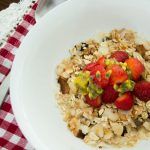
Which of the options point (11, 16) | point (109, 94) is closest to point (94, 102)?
point (109, 94)

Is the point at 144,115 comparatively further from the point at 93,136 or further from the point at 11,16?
the point at 11,16

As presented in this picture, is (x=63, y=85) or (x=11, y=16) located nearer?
(x=63, y=85)

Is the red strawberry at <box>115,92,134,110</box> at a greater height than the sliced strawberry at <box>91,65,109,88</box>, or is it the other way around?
the sliced strawberry at <box>91,65,109,88</box>

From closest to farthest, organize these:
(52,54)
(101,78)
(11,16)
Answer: (101,78) → (52,54) → (11,16)

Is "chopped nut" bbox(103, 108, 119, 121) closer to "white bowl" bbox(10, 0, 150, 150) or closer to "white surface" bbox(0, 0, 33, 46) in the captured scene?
"white bowl" bbox(10, 0, 150, 150)

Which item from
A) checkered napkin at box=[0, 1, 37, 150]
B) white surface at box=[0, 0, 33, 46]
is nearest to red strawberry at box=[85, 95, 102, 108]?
checkered napkin at box=[0, 1, 37, 150]

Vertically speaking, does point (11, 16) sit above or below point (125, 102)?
above

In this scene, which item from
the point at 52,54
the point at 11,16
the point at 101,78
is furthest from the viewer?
the point at 11,16
